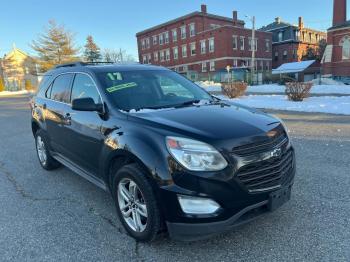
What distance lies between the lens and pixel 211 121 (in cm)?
301

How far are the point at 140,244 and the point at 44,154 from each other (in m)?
3.34

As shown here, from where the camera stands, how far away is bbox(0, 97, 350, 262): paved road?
2.85 m

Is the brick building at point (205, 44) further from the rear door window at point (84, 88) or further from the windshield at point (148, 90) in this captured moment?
the rear door window at point (84, 88)

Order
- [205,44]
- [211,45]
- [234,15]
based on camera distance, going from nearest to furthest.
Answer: [211,45]
[205,44]
[234,15]

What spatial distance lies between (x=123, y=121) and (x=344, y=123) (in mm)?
7402

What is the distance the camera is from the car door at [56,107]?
4.52 m

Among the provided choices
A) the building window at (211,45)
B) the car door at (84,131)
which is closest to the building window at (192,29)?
the building window at (211,45)

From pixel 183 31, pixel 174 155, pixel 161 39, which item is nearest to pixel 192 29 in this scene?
pixel 183 31

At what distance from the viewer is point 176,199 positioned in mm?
2584

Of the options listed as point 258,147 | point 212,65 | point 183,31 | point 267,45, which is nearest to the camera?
point 258,147

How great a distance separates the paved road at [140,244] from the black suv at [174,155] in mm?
292

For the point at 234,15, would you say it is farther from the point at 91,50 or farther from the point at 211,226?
the point at 211,226

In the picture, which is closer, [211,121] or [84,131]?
[211,121]

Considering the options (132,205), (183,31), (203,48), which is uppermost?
(183,31)
